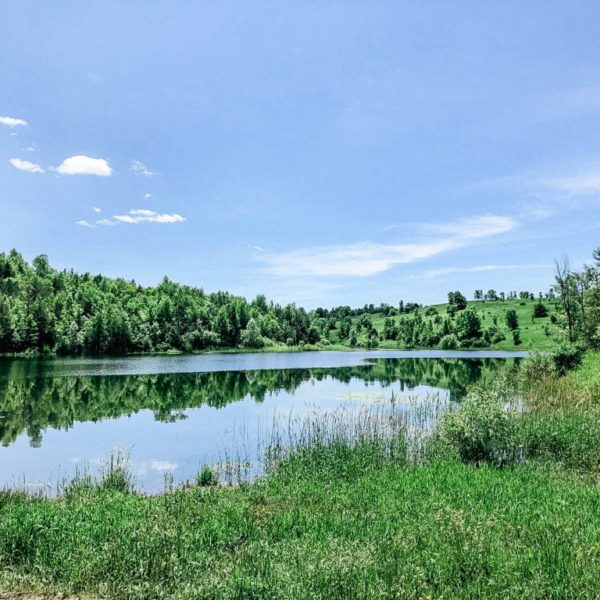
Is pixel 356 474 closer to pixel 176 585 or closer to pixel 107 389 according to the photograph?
pixel 176 585

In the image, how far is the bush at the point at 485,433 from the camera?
550 inches

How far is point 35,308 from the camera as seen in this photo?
10512cm

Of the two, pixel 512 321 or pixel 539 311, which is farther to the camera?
pixel 539 311

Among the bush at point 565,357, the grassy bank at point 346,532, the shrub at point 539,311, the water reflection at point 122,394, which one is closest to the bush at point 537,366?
the bush at point 565,357

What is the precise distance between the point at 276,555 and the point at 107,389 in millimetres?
38749

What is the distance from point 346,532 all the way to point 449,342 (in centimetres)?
14700

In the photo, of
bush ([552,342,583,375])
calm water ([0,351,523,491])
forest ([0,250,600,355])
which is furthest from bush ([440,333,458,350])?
bush ([552,342,583,375])

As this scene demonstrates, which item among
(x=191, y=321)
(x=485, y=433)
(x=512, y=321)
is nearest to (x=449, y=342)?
(x=512, y=321)

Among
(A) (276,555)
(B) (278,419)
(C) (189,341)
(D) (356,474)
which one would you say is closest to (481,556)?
Answer: (A) (276,555)

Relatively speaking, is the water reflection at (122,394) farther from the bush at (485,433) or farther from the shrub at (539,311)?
the shrub at (539,311)

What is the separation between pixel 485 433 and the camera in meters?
14.1

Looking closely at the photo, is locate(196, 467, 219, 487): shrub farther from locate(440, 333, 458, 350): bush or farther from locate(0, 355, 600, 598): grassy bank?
locate(440, 333, 458, 350): bush

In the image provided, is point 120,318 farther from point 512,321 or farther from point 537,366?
point 512,321

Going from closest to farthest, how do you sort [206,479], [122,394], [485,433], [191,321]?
[485,433], [206,479], [122,394], [191,321]
